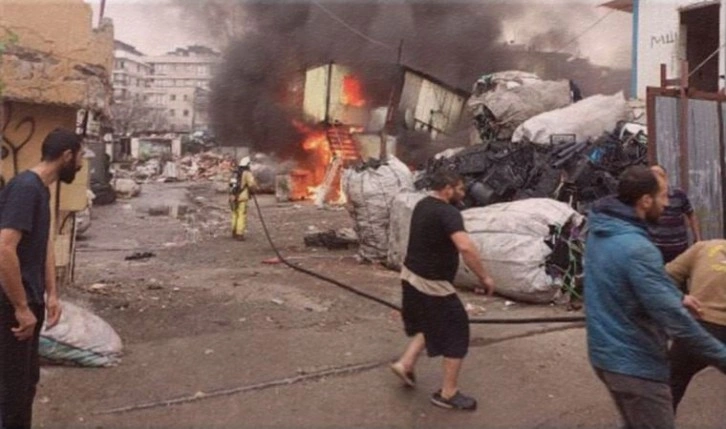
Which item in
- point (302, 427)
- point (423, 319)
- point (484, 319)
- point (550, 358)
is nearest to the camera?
point (302, 427)

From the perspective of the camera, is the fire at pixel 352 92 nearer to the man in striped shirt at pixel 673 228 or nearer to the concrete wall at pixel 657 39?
the concrete wall at pixel 657 39

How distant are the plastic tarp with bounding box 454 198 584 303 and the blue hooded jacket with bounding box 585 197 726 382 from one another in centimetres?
388

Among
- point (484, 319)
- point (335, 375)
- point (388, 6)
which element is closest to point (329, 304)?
point (484, 319)

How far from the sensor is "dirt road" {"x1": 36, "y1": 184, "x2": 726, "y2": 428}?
3916 millimetres

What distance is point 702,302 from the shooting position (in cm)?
333

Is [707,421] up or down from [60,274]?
down

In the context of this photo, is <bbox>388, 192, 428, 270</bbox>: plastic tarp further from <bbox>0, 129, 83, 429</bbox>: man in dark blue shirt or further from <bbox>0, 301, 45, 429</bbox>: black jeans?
<bbox>0, 301, 45, 429</bbox>: black jeans

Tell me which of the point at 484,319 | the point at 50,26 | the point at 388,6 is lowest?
the point at 484,319

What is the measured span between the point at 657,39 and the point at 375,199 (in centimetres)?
548

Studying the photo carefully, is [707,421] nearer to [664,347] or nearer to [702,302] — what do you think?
[702,302]

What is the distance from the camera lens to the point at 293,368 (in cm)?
470

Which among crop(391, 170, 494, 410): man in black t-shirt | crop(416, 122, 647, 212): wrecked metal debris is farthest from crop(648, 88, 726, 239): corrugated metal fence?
crop(391, 170, 494, 410): man in black t-shirt

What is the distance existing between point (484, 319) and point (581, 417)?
199cm

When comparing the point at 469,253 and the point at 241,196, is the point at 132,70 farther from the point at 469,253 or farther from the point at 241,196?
the point at 469,253
